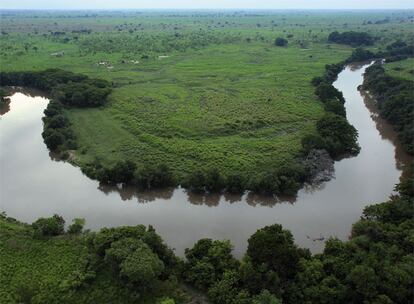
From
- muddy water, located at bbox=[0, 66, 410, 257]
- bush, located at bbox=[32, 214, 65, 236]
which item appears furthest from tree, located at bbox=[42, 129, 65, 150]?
bush, located at bbox=[32, 214, 65, 236]

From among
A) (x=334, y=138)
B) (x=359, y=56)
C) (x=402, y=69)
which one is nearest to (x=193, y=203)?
(x=334, y=138)

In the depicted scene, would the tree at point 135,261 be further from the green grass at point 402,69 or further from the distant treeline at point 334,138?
the green grass at point 402,69

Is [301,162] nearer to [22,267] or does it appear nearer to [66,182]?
[66,182]

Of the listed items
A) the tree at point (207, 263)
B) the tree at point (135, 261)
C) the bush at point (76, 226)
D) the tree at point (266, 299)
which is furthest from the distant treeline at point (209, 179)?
the tree at point (266, 299)

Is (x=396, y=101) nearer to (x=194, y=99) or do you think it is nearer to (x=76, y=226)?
Answer: (x=194, y=99)

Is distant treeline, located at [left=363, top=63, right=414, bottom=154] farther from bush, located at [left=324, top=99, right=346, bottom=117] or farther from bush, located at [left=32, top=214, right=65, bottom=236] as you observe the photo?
bush, located at [left=32, top=214, right=65, bottom=236]

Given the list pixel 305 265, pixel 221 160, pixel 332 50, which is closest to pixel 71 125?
pixel 221 160
